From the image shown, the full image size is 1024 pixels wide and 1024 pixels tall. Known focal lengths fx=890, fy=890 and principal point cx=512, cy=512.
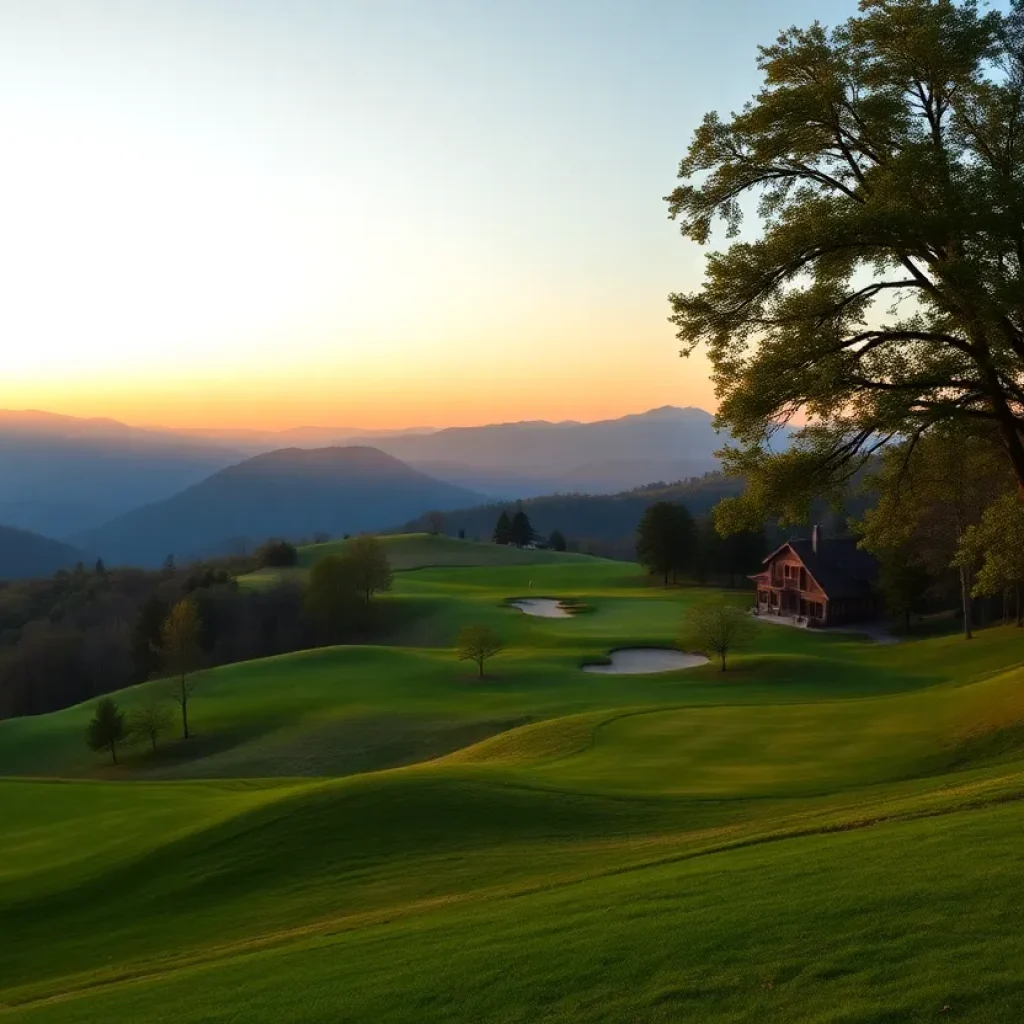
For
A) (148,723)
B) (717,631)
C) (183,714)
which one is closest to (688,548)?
(717,631)

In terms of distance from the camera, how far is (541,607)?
3113 inches

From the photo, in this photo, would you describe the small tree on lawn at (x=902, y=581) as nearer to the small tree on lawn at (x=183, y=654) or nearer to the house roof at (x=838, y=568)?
the house roof at (x=838, y=568)

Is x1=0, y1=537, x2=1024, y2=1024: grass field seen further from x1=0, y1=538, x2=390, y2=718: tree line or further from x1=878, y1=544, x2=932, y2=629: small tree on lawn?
x1=0, y1=538, x2=390, y2=718: tree line

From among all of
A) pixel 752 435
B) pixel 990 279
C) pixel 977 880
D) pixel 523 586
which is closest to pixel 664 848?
→ pixel 977 880

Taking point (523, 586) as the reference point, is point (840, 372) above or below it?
above

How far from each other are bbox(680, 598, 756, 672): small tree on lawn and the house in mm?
21207

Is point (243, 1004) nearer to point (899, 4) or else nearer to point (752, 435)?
point (752, 435)

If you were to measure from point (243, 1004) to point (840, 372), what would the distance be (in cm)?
1319

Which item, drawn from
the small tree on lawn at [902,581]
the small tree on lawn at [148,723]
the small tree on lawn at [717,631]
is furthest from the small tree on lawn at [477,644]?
the small tree on lawn at [902,581]

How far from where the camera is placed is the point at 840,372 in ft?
51.5

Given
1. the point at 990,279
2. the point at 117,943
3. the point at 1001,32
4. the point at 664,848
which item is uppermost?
the point at 1001,32

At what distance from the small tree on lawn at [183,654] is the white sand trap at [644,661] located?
22211mm

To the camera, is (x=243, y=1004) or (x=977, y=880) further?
(x=243, y=1004)

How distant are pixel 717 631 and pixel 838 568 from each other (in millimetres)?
26084
